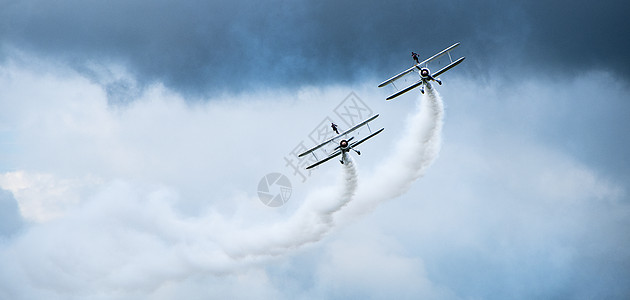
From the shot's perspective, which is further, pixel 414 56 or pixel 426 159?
pixel 426 159

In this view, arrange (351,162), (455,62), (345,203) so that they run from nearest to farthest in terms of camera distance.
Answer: (455,62) → (351,162) → (345,203)

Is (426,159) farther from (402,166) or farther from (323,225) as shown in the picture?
(323,225)

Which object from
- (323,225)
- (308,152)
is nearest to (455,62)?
(308,152)

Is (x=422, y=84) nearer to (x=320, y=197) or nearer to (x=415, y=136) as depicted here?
(x=415, y=136)

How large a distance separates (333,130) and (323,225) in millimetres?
23990

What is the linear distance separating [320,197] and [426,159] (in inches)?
832

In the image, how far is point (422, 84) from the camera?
131625 mm

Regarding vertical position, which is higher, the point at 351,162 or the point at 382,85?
the point at 382,85

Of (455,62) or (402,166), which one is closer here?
(455,62)

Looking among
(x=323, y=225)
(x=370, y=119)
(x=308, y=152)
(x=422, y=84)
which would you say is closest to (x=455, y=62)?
(x=422, y=84)

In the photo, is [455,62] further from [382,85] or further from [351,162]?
[351,162]

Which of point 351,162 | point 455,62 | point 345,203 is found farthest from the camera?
point 345,203

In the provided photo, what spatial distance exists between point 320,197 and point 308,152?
13842 millimetres

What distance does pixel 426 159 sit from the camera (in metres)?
143
